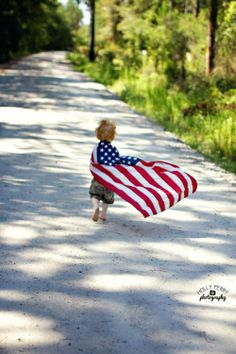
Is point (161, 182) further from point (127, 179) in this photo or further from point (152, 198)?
point (127, 179)

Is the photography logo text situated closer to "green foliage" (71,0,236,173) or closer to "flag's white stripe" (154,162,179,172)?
"flag's white stripe" (154,162,179,172)

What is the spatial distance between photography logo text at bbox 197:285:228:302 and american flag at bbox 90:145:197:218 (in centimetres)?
140

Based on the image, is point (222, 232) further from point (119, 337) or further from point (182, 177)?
point (119, 337)

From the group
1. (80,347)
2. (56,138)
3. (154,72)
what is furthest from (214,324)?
(154,72)

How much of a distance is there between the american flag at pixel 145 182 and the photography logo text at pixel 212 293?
1.40 m

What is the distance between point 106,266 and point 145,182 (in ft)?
4.70

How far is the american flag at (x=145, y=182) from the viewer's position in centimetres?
533

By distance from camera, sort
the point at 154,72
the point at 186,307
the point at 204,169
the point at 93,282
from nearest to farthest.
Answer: the point at 186,307
the point at 93,282
the point at 204,169
the point at 154,72

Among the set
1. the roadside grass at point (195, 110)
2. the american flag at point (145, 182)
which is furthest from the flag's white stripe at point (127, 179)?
the roadside grass at point (195, 110)

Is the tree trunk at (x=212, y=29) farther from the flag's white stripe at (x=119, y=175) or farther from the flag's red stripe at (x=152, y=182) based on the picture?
the flag's white stripe at (x=119, y=175)

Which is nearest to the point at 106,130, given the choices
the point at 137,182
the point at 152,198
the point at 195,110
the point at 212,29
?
the point at 137,182

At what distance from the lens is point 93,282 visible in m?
4.07

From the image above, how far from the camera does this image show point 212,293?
3.92 m

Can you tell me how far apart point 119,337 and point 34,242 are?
183 cm
